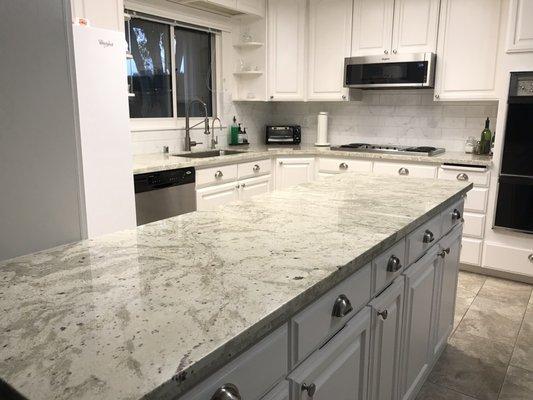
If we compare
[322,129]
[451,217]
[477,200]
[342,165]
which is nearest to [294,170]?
[342,165]

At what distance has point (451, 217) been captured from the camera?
7.13 feet

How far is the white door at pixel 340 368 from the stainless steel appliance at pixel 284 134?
11.8 feet

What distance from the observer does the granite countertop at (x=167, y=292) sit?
0.68 m

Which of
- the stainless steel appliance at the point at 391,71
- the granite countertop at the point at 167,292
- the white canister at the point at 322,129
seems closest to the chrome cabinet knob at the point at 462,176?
the stainless steel appliance at the point at 391,71

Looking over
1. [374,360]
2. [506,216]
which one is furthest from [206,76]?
[374,360]

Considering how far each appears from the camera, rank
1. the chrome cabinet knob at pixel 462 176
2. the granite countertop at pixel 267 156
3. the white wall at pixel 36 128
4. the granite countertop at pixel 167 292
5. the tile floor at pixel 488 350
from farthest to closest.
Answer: the chrome cabinet knob at pixel 462 176 < the granite countertop at pixel 267 156 < the tile floor at pixel 488 350 < the white wall at pixel 36 128 < the granite countertop at pixel 167 292

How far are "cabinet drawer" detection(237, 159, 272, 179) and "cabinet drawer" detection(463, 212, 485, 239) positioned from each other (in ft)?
5.74

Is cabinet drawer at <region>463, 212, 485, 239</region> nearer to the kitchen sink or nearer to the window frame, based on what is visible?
the kitchen sink

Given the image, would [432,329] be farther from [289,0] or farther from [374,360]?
[289,0]

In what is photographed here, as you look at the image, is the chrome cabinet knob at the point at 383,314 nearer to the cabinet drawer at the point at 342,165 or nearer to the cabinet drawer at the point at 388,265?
the cabinet drawer at the point at 388,265

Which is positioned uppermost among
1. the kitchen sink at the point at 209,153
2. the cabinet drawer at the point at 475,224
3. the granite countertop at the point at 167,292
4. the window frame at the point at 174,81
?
the window frame at the point at 174,81

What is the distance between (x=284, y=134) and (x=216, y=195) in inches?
59.4

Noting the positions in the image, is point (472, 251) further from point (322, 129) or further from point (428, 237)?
point (428, 237)

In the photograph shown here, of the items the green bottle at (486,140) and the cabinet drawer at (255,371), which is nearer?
the cabinet drawer at (255,371)
